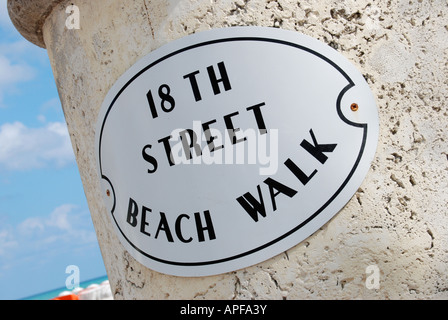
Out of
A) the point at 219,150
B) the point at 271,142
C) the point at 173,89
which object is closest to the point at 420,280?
the point at 271,142

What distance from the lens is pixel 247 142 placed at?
1.39 metres

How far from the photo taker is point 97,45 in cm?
164

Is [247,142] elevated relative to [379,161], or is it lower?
elevated

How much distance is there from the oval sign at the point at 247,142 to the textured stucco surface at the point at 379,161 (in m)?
0.04

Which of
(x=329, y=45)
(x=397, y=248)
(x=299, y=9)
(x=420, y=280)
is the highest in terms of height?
(x=299, y=9)

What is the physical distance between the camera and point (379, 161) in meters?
1.36

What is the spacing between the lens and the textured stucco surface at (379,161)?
1.35 m

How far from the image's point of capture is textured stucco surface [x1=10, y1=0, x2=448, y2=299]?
1351mm

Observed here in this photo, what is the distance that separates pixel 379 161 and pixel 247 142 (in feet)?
1.23

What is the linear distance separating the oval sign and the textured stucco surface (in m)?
0.04

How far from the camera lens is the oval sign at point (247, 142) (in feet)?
4.45

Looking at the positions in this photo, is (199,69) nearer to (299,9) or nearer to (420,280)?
(299,9)

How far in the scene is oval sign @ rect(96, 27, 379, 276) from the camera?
4.45ft

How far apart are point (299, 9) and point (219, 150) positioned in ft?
1.54
